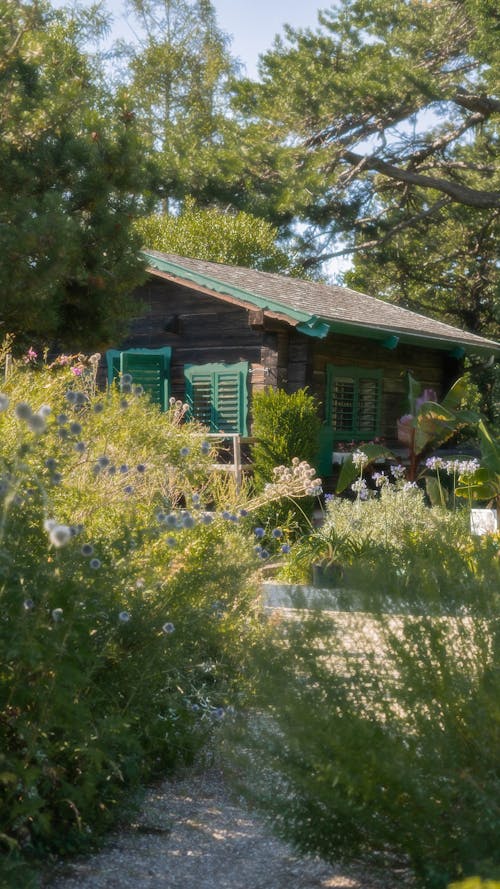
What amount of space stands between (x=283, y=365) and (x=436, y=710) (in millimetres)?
12019

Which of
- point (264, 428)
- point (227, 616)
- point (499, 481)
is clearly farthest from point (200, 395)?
point (227, 616)

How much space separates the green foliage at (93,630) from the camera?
124 inches

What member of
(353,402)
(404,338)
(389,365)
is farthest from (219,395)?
(389,365)

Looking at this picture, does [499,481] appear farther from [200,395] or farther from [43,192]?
[43,192]

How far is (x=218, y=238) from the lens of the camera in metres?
25.2

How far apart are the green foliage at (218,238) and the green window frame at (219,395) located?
31.9ft

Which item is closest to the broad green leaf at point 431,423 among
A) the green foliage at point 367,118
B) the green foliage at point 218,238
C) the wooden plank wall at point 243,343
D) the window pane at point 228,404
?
the wooden plank wall at point 243,343

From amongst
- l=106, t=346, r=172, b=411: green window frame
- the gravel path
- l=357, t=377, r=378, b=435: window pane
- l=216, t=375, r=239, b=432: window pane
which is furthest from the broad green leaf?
the gravel path

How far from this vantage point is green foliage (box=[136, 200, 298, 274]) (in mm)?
24953

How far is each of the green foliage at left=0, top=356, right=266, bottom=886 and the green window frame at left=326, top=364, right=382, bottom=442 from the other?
34.5 ft

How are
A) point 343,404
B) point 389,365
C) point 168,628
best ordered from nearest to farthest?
point 168,628
point 343,404
point 389,365

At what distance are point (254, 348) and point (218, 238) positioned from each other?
1105cm

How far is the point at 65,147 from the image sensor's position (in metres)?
8.28

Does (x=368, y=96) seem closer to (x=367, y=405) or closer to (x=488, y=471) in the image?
(x=367, y=405)
